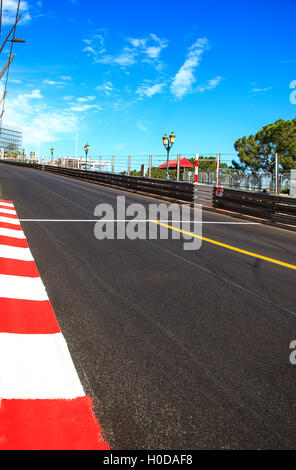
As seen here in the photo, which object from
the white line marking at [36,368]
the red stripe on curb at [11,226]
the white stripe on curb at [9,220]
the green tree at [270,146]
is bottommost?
the white line marking at [36,368]

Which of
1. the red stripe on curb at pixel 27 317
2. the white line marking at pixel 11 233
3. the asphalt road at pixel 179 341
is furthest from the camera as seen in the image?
the white line marking at pixel 11 233

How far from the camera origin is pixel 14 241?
6.11 m

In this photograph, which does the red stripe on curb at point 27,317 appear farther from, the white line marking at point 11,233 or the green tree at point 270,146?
the green tree at point 270,146

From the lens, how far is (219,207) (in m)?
13.1

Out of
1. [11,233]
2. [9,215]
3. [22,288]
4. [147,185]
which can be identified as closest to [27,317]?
[22,288]

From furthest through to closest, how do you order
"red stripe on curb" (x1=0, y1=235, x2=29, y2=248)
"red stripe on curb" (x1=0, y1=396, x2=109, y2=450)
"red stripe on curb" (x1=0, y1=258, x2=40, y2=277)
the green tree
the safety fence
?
the green tree < the safety fence < "red stripe on curb" (x1=0, y1=235, x2=29, y2=248) < "red stripe on curb" (x1=0, y1=258, x2=40, y2=277) < "red stripe on curb" (x1=0, y1=396, x2=109, y2=450)

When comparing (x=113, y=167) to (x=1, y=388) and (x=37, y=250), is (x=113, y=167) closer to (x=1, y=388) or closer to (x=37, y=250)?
(x=37, y=250)

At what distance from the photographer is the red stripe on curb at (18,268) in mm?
4355

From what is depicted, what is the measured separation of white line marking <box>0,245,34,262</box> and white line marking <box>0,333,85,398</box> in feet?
7.90

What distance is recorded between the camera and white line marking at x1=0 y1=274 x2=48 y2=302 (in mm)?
3625

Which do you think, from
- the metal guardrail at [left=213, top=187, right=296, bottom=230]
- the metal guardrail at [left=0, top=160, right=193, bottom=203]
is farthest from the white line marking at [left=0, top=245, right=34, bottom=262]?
the metal guardrail at [left=0, top=160, right=193, bottom=203]

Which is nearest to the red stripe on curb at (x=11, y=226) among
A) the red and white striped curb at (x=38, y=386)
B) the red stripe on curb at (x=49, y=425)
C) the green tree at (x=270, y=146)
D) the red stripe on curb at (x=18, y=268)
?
the red stripe on curb at (x=18, y=268)

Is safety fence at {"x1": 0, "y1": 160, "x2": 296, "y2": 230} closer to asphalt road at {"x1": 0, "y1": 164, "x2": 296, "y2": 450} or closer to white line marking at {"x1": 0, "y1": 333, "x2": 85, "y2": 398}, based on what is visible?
asphalt road at {"x1": 0, "y1": 164, "x2": 296, "y2": 450}

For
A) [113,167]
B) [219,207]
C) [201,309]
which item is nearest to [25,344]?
[201,309]
